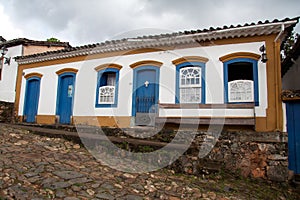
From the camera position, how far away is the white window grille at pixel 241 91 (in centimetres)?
671

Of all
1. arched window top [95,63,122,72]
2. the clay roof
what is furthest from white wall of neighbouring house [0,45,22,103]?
the clay roof

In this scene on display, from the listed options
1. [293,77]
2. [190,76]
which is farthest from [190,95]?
[293,77]

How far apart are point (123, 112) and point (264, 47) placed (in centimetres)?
507

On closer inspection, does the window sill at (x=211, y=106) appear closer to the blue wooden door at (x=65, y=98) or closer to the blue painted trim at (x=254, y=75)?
the blue painted trim at (x=254, y=75)

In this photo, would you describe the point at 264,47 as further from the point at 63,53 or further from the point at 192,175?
the point at 63,53

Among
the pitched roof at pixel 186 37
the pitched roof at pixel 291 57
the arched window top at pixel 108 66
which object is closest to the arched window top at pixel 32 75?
the pitched roof at pixel 186 37

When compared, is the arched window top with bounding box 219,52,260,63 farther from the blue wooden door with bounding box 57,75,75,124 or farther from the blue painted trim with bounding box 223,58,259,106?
the blue wooden door with bounding box 57,75,75,124

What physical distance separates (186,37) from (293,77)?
5530mm

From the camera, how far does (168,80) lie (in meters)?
7.81

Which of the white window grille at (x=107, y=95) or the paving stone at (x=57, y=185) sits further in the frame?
the white window grille at (x=107, y=95)

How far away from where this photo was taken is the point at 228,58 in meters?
7.07

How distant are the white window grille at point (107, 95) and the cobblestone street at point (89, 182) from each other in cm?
278

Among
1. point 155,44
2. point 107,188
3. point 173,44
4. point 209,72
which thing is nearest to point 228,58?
point 209,72

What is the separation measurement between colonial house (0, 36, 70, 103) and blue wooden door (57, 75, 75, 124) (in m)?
3.32
